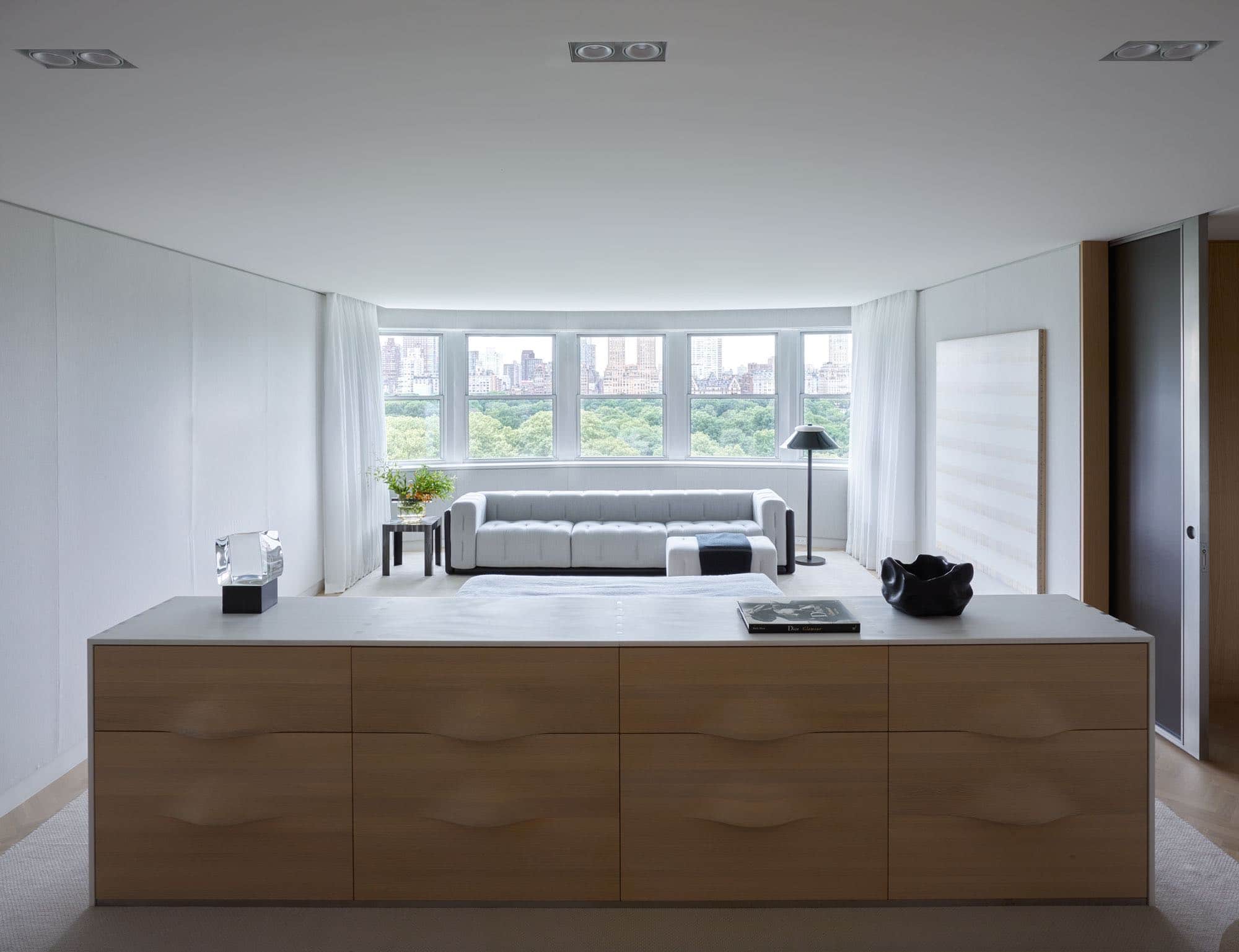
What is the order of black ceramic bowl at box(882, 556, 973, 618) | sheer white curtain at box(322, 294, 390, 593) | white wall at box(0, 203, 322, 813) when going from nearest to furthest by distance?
black ceramic bowl at box(882, 556, 973, 618) < white wall at box(0, 203, 322, 813) < sheer white curtain at box(322, 294, 390, 593)

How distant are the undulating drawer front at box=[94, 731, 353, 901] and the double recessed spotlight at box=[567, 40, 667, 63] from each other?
1.90 meters

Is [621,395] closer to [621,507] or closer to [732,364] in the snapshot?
[732,364]

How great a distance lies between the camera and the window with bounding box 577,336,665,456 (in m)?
9.63

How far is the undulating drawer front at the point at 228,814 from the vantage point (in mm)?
2607

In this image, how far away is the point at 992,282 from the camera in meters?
5.94

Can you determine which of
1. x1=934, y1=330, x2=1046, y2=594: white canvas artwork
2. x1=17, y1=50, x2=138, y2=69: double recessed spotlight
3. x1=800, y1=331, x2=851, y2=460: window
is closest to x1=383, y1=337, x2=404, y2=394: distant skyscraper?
x1=800, y1=331, x2=851, y2=460: window

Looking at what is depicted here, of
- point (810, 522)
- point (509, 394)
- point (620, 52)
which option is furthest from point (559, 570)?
point (620, 52)

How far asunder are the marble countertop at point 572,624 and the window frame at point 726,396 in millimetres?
6512

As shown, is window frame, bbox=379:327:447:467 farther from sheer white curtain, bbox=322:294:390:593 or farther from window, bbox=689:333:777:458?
window, bbox=689:333:777:458

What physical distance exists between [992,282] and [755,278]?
5.02 feet

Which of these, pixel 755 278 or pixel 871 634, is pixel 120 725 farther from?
pixel 755 278

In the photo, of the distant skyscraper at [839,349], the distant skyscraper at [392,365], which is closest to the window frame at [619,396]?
the distant skyscraper at [839,349]

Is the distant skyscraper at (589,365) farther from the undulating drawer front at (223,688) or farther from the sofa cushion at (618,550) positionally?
the undulating drawer front at (223,688)

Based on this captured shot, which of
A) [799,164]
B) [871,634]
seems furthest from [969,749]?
[799,164]
